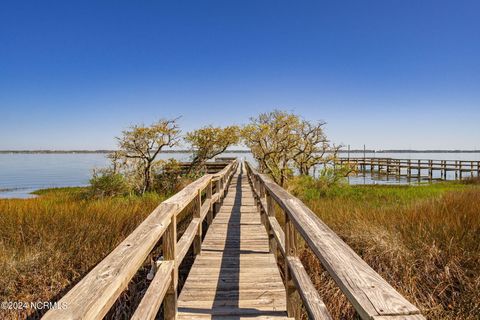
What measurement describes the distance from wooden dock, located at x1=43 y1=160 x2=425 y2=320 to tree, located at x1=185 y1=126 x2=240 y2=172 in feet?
36.1

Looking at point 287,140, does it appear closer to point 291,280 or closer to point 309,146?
point 309,146

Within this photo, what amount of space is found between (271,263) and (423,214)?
3697mm

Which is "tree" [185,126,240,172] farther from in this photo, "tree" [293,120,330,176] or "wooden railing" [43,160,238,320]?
"wooden railing" [43,160,238,320]

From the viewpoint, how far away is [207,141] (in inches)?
641

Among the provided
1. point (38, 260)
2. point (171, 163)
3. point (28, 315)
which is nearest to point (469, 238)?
point (28, 315)

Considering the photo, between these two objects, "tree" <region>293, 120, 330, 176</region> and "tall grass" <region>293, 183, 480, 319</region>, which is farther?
"tree" <region>293, 120, 330, 176</region>

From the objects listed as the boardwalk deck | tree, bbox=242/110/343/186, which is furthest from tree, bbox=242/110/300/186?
the boardwalk deck

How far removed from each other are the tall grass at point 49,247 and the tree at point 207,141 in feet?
34.9

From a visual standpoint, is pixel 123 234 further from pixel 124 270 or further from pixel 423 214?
pixel 423 214

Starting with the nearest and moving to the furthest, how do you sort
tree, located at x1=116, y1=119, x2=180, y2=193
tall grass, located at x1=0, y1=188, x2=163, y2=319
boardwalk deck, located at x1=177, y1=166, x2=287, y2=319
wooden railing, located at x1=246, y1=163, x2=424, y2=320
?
wooden railing, located at x1=246, y1=163, x2=424, y2=320
boardwalk deck, located at x1=177, y1=166, x2=287, y2=319
tall grass, located at x1=0, y1=188, x2=163, y2=319
tree, located at x1=116, y1=119, x2=180, y2=193

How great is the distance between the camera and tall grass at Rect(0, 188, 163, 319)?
3.75 metres

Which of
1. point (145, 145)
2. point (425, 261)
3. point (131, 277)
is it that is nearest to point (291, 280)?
point (131, 277)

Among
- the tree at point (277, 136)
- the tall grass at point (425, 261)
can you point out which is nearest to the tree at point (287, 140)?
the tree at point (277, 136)

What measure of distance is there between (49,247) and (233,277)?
2.95 meters
